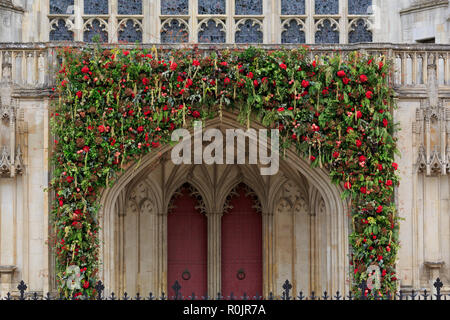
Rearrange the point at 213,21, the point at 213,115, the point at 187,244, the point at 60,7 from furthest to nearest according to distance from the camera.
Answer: the point at 187,244
the point at 213,21
the point at 60,7
the point at 213,115

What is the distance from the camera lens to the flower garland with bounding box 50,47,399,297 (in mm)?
12008

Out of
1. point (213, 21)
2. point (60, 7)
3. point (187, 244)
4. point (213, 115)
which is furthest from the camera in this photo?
point (187, 244)

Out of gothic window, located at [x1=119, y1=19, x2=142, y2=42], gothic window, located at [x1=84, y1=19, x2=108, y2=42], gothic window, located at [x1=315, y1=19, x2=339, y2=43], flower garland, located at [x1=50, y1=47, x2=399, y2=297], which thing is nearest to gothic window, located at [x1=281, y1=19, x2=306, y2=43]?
gothic window, located at [x1=315, y1=19, x2=339, y2=43]

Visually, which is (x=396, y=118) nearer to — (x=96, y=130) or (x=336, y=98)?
(x=336, y=98)

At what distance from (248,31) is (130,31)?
87.9 inches

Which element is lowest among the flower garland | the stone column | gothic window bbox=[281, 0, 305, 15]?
the stone column

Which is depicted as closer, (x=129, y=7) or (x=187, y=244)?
(x=129, y=7)

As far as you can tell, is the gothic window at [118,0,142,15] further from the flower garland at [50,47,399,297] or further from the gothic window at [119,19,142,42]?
the flower garland at [50,47,399,297]

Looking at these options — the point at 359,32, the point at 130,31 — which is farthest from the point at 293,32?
the point at 130,31

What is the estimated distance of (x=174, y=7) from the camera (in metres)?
15.3

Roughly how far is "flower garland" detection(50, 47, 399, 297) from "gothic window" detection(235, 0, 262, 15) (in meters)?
3.35

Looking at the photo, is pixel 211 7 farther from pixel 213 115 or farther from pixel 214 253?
pixel 214 253

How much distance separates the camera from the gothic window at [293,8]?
15.3 m

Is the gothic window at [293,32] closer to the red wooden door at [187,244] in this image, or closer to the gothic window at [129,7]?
the gothic window at [129,7]
